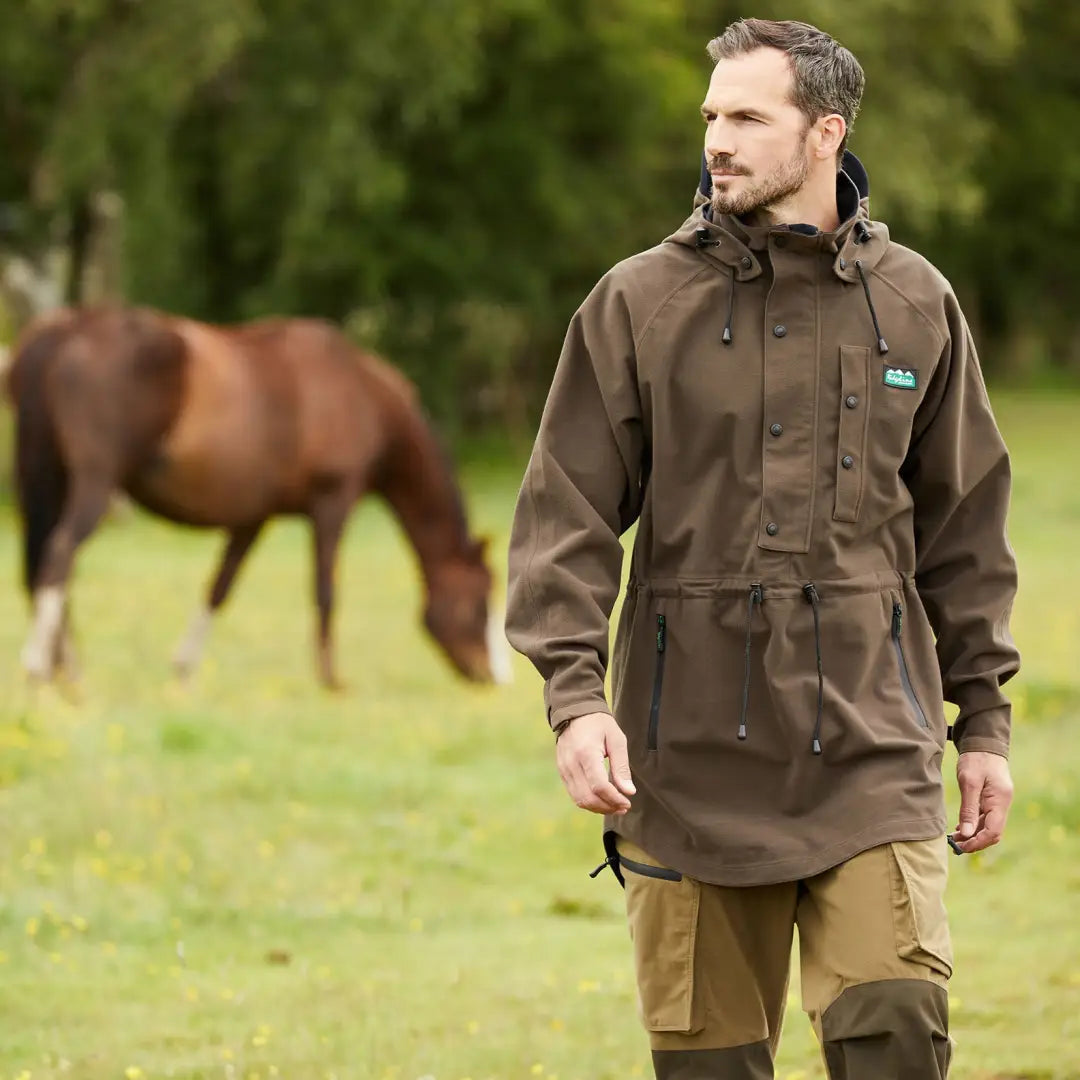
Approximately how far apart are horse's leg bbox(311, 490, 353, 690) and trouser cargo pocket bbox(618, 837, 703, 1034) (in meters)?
8.09

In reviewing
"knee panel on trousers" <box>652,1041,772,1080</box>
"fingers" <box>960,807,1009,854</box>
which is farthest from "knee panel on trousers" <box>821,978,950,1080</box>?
"fingers" <box>960,807,1009,854</box>

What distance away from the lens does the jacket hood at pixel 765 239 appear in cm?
312

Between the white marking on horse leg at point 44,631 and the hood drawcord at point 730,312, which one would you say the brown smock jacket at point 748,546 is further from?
the white marking on horse leg at point 44,631

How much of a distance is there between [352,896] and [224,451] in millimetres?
4936

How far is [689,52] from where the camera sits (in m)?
28.9

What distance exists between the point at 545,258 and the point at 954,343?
24303 millimetres

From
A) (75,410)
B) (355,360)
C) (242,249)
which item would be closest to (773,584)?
(75,410)

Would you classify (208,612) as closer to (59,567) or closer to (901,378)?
(59,567)

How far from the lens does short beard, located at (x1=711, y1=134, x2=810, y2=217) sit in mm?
3135

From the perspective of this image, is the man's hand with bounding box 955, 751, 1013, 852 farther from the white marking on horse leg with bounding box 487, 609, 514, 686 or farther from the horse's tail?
the white marking on horse leg with bounding box 487, 609, 514, 686

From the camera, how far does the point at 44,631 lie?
1028cm

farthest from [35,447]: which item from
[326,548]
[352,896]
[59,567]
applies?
[352,896]

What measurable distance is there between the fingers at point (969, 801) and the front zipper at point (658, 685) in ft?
1.67

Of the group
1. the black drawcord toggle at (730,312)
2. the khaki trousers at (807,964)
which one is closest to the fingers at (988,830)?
the khaki trousers at (807,964)
